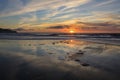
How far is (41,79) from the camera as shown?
6852 millimetres

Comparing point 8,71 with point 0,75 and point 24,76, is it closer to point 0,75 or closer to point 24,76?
point 0,75

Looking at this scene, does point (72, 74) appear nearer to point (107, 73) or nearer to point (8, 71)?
point (107, 73)

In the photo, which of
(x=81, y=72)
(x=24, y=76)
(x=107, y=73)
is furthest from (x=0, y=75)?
(x=107, y=73)

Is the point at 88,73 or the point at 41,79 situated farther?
the point at 88,73

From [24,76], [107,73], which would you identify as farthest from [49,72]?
[107,73]

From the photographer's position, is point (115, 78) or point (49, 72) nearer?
point (115, 78)

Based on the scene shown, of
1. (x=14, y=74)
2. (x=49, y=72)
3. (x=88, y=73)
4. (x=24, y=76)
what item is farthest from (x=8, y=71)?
(x=88, y=73)

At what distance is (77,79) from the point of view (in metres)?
6.91

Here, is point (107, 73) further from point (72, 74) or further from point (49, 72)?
point (49, 72)

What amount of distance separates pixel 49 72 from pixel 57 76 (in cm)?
77

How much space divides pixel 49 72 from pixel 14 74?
156 centimetres

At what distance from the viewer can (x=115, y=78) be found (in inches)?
281

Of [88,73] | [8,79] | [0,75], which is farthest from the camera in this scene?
[88,73]

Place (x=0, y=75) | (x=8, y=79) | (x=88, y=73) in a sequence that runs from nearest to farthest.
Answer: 1. (x=8, y=79)
2. (x=0, y=75)
3. (x=88, y=73)
